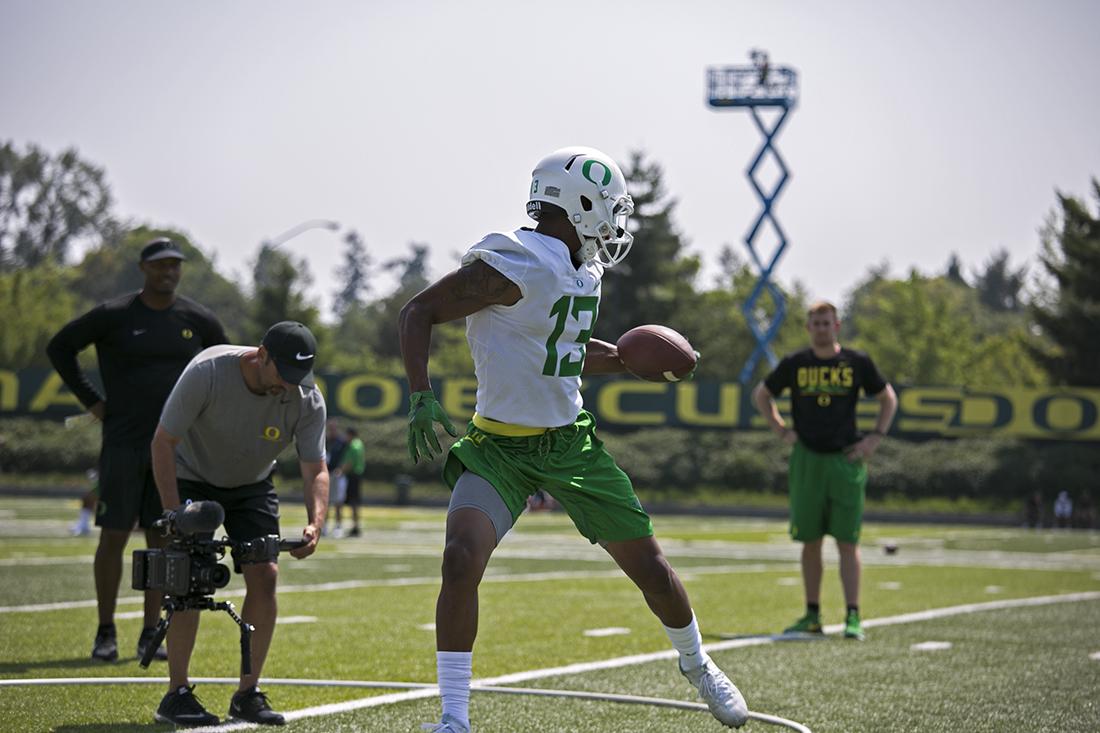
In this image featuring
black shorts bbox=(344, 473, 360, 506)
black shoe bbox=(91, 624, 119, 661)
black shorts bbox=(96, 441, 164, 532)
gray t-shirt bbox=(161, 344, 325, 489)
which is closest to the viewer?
gray t-shirt bbox=(161, 344, 325, 489)

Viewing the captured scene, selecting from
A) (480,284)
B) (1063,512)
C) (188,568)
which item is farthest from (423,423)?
(1063,512)

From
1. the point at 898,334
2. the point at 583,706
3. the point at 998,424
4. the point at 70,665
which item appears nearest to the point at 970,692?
the point at 583,706

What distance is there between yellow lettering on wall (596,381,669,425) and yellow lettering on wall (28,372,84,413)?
16024 millimetres

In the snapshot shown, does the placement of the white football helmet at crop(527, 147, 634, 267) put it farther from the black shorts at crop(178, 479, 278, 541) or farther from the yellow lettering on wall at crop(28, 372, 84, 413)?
the yellow lettering on wall at crop(28, 372, 84, 413)

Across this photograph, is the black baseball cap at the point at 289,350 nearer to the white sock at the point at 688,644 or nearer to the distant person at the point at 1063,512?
the white sock at the point at 688,644

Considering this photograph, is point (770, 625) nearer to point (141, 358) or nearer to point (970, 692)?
point (970, 692)

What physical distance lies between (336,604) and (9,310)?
181 feet

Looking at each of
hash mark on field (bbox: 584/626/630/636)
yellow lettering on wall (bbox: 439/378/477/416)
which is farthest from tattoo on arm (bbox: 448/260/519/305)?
yellow lettering on wall (bbox: 439/378/477/416)

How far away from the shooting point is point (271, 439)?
603 cm

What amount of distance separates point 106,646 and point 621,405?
120ft

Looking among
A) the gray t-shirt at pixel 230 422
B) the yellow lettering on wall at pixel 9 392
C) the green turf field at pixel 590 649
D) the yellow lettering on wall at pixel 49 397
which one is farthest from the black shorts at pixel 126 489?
the yellow lettering on wall at pixel 9 392

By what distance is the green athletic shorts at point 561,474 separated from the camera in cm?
509

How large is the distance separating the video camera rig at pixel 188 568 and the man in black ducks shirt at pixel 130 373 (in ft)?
6.56

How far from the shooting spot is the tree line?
5241 centimetres
